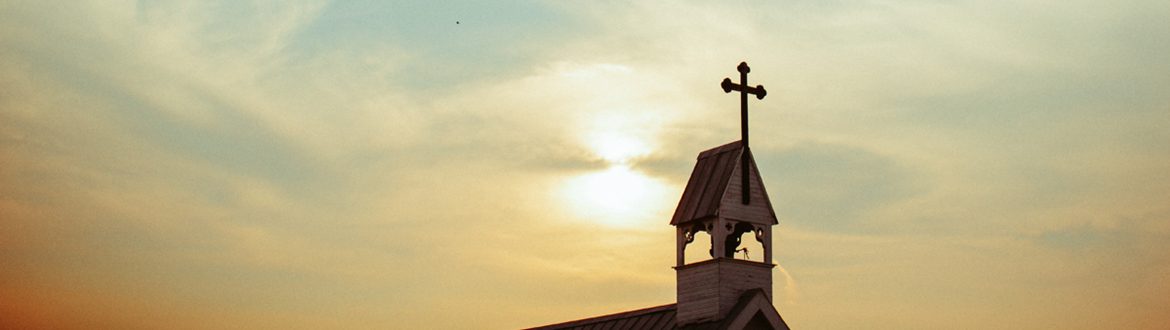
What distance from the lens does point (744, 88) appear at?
60375mm

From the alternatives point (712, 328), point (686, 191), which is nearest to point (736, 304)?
point (712, 328)

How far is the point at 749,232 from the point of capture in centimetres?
5978

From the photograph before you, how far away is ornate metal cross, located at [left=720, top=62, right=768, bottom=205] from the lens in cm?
5969

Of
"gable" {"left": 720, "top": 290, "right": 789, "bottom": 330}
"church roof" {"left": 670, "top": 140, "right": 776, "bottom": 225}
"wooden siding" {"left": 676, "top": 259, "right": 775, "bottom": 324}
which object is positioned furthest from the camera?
"church roof" {"left": 670, "top": 140, "right": 776, "bottom": 225}

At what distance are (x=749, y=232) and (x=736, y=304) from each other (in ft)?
9.54

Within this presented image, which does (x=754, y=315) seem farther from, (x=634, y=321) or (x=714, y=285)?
(x=634, y=321)

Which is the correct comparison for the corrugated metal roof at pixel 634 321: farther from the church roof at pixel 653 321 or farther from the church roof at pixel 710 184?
the church roof at pixel 710 184

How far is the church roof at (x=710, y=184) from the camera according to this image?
195 feet

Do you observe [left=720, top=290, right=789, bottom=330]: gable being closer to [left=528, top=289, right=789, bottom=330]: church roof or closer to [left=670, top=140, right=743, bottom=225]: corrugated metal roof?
[left=528, top=289, right=789, bottom=330]: church roof

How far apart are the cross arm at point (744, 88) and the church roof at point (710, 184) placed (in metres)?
1.57

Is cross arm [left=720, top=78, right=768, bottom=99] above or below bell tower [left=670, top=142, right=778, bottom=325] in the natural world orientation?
above

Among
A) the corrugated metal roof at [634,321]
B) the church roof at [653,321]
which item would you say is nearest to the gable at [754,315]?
the church roof at [653,321]

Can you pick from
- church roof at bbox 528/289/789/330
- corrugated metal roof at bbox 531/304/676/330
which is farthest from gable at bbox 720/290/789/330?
corrugated metal roof at bbox 531/304/676/330

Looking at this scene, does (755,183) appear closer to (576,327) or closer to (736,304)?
(736,304)
